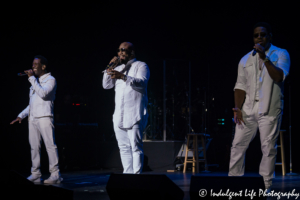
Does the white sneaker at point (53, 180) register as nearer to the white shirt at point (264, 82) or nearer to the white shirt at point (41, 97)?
the white shirt at point (41, 97)

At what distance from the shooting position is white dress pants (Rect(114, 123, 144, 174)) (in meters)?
3.94

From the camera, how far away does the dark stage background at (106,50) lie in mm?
7008

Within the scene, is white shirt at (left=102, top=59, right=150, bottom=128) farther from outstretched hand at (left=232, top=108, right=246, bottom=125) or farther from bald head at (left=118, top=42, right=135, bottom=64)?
outstretched hand at (left=232, top=108, right=246, bottom=125)

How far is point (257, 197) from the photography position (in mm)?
2150

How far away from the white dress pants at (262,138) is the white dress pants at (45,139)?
8.13ft

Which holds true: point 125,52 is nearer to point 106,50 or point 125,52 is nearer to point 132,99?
point 132,99

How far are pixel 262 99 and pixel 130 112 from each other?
144 cm

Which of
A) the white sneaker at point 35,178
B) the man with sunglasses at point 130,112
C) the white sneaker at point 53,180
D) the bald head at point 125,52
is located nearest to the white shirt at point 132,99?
the man with sunglasses at point 130,112

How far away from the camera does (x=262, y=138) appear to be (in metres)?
3.23

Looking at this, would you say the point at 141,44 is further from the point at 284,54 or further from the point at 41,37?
the point at 284,54

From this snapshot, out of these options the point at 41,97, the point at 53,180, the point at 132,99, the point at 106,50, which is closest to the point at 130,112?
the point at 132,99

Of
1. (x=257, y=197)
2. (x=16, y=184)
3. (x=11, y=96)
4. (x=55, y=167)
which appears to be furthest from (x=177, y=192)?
(x=11, y=96)

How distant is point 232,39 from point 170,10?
1.59 metres

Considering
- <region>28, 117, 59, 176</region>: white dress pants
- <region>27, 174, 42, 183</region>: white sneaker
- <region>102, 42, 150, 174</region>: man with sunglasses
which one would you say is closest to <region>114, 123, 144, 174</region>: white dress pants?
<region>102, 42, 150, 174</region>: man with sunglasses
